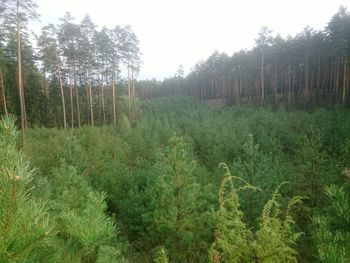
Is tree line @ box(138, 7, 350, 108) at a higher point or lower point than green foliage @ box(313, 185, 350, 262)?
higher

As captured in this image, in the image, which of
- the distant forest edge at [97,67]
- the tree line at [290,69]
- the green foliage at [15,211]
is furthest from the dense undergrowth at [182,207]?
the tree line at [290,69]

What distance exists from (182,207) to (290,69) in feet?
150

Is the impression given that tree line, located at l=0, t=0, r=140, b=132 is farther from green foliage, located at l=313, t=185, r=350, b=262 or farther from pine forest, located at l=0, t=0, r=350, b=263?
green foliage, located at l=313, t=185, r=350, b=262

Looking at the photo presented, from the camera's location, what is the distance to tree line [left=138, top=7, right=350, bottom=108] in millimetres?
35312

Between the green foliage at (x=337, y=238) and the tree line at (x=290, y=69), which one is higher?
the tree line at (x=290, y=69)

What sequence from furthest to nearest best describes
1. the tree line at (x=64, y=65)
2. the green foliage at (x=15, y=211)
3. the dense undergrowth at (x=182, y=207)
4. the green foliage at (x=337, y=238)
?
the tree line at (x=64, y=65) → the green foliage at (x=337, y=238) → the dense undergrowth at (x=182, y=207) → the green foliage at (x=15, y=211)

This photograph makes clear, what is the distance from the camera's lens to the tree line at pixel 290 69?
3531 cm

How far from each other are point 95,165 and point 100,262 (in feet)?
34.0

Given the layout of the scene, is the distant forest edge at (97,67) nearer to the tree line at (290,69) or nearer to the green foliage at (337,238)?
the tree line at (290,69)

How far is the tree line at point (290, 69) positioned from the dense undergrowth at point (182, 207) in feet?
78.2

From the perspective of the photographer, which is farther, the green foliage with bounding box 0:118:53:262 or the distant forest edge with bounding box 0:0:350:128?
the distant forest edge with bounding box 0:0:350:128

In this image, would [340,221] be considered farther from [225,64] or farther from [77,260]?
[225,64]

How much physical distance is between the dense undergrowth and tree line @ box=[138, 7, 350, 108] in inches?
939

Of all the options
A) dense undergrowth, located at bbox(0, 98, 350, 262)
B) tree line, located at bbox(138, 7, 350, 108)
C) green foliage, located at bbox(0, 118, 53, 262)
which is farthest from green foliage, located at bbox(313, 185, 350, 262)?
tree line, located at bbox(138, 7, 350, 108)
